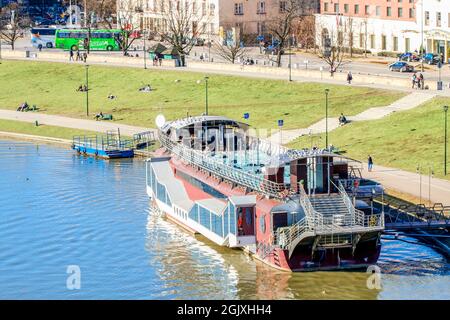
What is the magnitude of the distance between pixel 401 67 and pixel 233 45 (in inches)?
1410

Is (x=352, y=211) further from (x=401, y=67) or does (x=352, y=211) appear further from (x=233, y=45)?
(x=233, y=45)

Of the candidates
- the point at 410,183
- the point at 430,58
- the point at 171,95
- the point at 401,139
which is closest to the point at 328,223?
the point at 410,183

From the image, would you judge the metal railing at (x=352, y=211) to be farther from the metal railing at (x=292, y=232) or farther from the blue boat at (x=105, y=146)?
the blue boat at (x=105, y=146)

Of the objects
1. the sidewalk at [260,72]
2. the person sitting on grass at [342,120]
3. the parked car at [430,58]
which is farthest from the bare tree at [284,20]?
the person sitting on grass at [342,120]

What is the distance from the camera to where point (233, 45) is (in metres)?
183

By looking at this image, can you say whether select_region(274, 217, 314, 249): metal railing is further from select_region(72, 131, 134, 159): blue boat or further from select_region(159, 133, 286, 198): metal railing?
select_region(72, 131, 134, 159): blue boat

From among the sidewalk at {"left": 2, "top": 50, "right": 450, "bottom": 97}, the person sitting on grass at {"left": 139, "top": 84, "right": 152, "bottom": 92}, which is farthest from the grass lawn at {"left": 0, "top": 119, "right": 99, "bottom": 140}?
the sidewalk at {"left": 2, "top": 50, "right": 450, "bottom": 97}

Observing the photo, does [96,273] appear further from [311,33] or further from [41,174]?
[311,33]

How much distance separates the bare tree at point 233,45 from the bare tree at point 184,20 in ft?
11.8

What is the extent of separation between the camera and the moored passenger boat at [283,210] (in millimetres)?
76312

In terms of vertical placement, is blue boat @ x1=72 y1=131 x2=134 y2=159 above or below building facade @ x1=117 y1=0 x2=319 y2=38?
below

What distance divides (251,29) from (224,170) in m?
111

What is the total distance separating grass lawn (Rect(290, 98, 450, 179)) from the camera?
105 meters

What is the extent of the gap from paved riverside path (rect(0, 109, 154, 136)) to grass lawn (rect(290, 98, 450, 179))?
21799 millimetres
